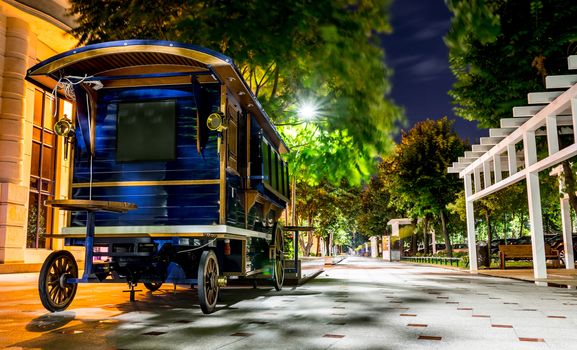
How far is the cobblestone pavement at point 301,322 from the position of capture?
213 inches

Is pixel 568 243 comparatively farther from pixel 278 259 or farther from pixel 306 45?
pixel 306 45

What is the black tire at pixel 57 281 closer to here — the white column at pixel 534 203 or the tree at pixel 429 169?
the white column at pixel 534 203

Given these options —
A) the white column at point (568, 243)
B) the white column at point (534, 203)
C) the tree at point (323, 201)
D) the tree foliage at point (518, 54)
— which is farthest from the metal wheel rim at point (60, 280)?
the tree at point (323, 201)

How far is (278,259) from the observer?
1209 centimetres

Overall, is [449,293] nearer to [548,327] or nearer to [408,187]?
[548,327]

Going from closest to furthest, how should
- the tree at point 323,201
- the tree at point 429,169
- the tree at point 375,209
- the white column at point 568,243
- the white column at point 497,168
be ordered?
the white column at point 497,168 < the white column at point 568,243 < the tree at point 429,169 < the tree at point 323,201 < the tree at point 375,209

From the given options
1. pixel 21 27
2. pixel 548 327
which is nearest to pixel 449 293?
pixel 548 327

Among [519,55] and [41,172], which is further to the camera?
[41,172]

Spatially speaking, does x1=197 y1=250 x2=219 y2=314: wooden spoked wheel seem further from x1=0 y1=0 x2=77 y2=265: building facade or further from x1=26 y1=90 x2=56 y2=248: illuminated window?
x1=26 y1=90 x2=56 y2=248: illuminated window

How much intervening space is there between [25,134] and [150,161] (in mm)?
14594

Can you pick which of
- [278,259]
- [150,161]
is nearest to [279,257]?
[278,259]

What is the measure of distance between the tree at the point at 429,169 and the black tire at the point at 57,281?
92.9ft

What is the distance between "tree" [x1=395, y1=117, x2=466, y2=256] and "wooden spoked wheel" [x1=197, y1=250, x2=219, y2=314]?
27503 millimetres

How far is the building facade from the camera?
64.0 ft
